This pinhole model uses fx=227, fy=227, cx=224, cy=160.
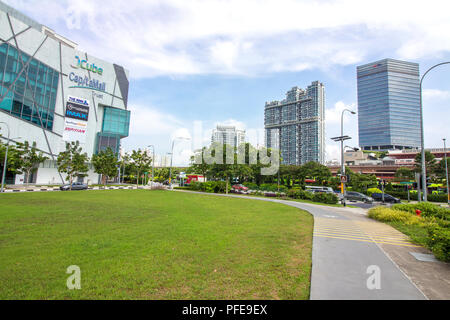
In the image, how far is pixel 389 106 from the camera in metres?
155

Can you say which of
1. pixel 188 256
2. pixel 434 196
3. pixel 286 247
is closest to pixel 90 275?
pixel 188 256

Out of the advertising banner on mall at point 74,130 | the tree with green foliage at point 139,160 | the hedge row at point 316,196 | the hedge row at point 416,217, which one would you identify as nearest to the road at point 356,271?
the hedge row at point 416,217

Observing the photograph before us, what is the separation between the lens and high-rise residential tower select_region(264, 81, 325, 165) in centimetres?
14475

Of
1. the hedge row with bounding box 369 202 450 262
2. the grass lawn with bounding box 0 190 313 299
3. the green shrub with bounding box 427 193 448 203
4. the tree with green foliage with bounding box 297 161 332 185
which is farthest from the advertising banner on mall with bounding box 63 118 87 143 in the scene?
the green shrub with bounding box 427 193 448 203

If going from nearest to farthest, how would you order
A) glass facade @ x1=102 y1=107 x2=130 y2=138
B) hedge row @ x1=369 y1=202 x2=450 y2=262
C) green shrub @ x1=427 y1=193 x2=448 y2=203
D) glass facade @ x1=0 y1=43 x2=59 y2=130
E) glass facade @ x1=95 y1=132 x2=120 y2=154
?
1. hedge row @ x1=369 y1=202 x2=450 y2=262
2. green shrub @ x1=427 y1=193 x2=448 y2=203
3. glass facade @ x1=0 y1=43 x2=59 y2=130
4. glass facade @ x1=95 y1=132 x2=120 y2=154
5. glass facade @ x1=102 y1=107 x2=130 y2=138

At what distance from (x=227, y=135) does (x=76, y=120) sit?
8768cm

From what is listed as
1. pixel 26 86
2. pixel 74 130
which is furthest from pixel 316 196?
pixel 74 130

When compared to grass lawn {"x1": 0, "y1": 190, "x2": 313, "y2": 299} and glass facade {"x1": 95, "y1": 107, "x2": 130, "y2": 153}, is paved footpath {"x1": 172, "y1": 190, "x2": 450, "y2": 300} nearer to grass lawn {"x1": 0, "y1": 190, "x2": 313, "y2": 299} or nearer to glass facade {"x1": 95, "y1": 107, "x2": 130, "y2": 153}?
grass lawn {"x1": 0, "y1": 190, "x2": 313, "y2": 299}

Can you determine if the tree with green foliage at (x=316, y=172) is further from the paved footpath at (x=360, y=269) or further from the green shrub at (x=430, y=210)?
the paved footpath at (x=360, y=269)

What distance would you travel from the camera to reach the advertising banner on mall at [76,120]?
2224 inches

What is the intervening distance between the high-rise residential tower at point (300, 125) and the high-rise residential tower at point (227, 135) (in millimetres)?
33600

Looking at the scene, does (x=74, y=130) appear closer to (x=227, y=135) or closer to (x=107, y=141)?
(x=107, y=141)

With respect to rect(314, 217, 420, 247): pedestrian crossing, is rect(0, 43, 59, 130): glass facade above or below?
above

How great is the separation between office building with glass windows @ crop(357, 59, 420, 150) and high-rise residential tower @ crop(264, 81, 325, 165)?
41423mm
